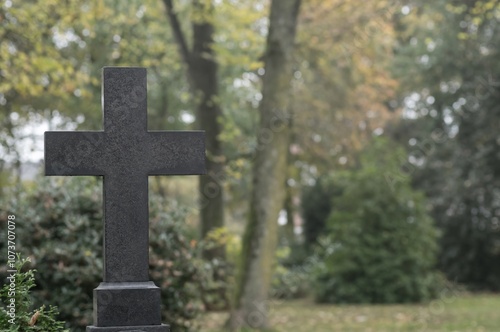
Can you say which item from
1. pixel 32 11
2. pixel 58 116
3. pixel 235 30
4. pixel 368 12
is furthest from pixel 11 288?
pixel 58 116

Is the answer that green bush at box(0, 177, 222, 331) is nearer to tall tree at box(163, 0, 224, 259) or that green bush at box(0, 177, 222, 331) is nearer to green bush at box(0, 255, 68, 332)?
green bush at box(0, 255, 68, 332)

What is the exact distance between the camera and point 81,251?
8.96 meters

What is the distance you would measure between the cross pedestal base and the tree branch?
40.2 feet

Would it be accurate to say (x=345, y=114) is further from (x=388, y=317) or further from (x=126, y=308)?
(x=126, y=308)

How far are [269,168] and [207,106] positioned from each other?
595 centimetres

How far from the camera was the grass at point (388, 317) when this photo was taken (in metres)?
13.4

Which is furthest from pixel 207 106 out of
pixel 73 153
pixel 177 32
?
pixel 73 153

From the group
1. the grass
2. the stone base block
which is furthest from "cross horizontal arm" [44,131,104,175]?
the grass

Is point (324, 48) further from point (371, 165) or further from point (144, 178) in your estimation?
point (144, 178)

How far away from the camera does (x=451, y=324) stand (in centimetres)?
1373

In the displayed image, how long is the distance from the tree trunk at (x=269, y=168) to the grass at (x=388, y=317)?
2.36ft

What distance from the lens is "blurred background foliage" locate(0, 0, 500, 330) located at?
57.6ft

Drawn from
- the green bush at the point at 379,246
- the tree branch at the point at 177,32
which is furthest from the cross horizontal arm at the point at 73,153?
the green bush at the point at 379,246

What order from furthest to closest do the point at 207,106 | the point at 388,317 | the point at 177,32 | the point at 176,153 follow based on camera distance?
1. the point at 207,106
2. the point at 177,32
3. the point at 388,317
4. the point at 176,153
